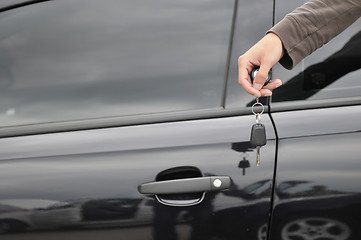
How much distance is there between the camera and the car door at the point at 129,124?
1.31m

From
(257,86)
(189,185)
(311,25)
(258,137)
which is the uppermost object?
(311,25)

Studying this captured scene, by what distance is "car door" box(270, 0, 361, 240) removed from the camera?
130 centimetres

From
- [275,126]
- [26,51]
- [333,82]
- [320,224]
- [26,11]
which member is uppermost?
[26,11]

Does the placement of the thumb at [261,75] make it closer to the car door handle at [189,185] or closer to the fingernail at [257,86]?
the fingernail at [257,86]

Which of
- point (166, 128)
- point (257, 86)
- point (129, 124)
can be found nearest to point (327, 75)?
point (257, 86)

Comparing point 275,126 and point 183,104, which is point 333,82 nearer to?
point 275,126

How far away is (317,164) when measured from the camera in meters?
1.32

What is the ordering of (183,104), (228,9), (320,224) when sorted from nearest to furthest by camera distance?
1. (320,224)
2. (183,104)
3. (228,9)

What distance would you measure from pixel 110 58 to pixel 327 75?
2.27 ft

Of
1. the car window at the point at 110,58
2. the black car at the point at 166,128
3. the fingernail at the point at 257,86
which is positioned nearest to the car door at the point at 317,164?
the black car at the point at 166,128

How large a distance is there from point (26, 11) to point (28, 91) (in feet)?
→ 1.01

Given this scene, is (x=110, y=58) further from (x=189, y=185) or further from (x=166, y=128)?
(x=189, y=185)

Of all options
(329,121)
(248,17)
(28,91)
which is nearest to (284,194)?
(329,121)

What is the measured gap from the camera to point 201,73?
1500 mm
